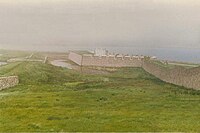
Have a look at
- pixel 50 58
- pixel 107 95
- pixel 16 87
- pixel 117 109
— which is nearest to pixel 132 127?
pixel 117 109

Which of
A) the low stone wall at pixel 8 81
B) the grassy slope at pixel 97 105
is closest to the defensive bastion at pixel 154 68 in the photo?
the grassy slope at pixel 97 105

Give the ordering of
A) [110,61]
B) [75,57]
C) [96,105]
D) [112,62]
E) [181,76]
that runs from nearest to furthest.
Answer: [96,105]
[181,76]
[112,62]
[110,61]
[75,57]

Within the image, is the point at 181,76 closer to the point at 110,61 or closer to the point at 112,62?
the point at 112,62

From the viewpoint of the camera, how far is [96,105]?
2042cm

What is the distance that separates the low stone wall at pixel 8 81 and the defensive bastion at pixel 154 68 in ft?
31.3

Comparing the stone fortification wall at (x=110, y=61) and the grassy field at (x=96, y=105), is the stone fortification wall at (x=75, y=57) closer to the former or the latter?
the stone fortification wall at (x=110, y=61)

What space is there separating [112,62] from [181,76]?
15686mm

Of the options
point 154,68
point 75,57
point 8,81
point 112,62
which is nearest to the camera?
point 8,81

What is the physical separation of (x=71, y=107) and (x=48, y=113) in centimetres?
196

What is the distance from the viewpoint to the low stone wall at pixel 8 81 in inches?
1053

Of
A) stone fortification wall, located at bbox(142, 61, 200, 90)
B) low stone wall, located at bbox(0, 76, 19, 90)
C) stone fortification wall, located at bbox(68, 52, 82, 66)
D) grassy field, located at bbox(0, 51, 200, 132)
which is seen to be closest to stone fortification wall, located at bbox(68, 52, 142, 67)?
stone fortification wall, located at bbox(68, 52, 82, 66)

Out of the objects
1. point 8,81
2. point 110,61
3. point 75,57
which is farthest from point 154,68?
point 75,57

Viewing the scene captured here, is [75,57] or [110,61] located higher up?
[110,61]

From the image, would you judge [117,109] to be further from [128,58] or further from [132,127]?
[128,58]
